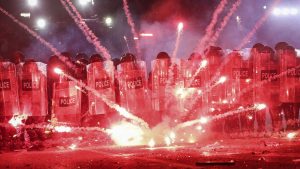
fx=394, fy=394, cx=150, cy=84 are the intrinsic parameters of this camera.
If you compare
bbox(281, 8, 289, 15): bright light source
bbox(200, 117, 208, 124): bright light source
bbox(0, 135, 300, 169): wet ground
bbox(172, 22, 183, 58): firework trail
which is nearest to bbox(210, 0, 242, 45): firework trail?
bbox(172, 22, 183, 58): firework trail

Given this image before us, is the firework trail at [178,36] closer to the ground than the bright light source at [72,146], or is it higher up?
higher up

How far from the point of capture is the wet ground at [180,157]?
8477mm

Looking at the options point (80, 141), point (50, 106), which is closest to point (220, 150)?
point (80, 141)

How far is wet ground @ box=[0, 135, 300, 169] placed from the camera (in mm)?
8477


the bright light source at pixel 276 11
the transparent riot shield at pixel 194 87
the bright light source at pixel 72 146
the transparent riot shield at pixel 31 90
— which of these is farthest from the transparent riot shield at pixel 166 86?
the bright light source at pixel 276 11

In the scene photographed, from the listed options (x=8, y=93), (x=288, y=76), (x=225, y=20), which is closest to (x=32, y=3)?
(x=225, y=20)

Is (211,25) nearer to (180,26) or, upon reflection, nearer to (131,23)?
(180,26)

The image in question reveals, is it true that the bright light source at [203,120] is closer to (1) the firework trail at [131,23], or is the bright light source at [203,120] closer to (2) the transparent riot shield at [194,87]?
(2) the transparent riot shield at [194,87]

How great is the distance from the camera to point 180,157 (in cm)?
965

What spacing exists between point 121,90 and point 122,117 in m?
1.12

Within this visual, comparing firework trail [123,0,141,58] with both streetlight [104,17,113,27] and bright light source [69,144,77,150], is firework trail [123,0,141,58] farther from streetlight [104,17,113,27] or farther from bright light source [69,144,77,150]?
bright light source [69,144,77,150]

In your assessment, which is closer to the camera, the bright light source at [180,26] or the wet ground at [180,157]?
the wet ground at [180,157]

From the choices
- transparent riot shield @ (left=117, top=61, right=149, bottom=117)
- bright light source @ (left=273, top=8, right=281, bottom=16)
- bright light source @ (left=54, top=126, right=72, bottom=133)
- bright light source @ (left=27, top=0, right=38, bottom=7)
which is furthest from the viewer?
bright light source @ (left=27, top=0, right=38, bottom=7)

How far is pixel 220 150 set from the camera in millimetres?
10781
